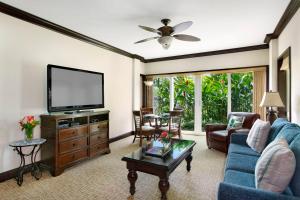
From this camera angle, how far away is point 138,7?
2.85m

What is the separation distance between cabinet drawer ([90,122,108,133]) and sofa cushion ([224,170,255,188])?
8.65ft

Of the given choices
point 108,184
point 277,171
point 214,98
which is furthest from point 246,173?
point 214,98

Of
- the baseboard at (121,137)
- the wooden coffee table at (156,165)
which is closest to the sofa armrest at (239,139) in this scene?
the wooden coffee table at (156,165)

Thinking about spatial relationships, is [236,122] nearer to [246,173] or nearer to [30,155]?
[246,173]

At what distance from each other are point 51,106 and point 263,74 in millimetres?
4959

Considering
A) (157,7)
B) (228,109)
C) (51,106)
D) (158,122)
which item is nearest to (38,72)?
(51,106)

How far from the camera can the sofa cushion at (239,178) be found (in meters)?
1.75

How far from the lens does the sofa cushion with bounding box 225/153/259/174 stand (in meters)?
2.09

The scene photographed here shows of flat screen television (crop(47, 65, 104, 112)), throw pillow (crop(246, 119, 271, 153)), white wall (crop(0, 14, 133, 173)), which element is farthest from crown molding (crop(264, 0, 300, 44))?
white wall (crop(0, 14, 133, 173))

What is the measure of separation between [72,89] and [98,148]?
1.30 m

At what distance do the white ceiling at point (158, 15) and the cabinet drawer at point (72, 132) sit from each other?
6.32 feet

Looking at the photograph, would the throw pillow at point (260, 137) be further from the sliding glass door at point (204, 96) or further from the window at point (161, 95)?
the window at point (161, 95)

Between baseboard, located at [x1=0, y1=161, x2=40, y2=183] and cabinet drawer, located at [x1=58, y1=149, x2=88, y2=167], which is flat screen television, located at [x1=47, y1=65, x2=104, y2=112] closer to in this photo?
cabinet drawer, located at [x1=58, y1=149, x2=88, y2=167]

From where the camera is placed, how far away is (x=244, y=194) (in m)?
1.33
